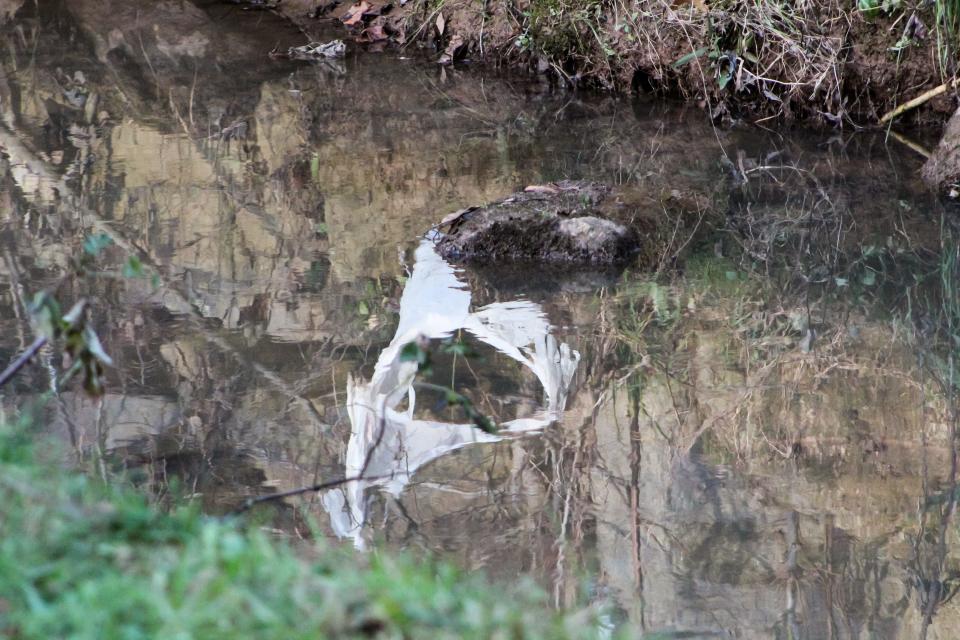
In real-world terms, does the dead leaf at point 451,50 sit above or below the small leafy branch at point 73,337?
above

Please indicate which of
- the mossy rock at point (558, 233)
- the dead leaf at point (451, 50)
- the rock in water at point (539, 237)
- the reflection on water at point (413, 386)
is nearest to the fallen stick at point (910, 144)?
the mossy rock at point (558, 233)

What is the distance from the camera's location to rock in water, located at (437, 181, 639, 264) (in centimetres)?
412

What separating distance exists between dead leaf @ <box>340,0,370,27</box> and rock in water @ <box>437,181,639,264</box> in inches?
151

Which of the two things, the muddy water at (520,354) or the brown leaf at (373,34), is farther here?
the brown leaf at (373,34)

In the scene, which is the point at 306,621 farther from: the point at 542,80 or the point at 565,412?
the point at 542,80

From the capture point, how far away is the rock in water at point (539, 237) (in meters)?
4.12

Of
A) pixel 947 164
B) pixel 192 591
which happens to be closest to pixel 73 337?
pixel 192 591

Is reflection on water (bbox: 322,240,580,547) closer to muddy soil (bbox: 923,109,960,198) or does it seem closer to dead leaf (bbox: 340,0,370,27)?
muddy soil (bbox: 923,109,960,198)

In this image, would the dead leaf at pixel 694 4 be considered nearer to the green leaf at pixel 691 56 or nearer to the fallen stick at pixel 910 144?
the green leaf at pixel 691 56

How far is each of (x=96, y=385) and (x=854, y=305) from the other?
2.79 m

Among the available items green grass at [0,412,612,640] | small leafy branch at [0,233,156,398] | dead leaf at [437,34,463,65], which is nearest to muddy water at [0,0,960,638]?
small leafy branch at [0,233,156,398]

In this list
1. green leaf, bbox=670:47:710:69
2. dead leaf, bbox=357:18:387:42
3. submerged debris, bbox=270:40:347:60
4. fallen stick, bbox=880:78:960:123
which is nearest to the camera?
fallen stick, bbox=880:78:960:123

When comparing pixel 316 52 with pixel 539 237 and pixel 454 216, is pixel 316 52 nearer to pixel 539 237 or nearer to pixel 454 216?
pixel 454 216

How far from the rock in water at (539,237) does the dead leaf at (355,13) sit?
3.84 metres
